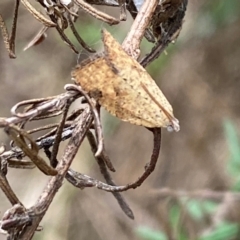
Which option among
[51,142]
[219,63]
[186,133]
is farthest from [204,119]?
[51,142]

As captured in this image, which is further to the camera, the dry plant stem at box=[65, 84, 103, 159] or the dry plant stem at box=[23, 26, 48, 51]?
the dry plant stem at box=[23, 26, 48, 51]

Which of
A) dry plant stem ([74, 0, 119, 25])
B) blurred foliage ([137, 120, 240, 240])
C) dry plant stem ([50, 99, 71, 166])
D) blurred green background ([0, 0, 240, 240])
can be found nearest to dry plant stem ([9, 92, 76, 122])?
dry plant stem ([50, 99, 71, 166])

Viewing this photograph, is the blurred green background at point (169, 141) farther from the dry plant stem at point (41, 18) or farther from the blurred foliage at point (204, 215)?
the dry plant stem at point (41, 18)

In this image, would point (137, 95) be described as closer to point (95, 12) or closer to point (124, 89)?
point (124, 89)

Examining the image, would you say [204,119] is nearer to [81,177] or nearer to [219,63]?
[219,63]

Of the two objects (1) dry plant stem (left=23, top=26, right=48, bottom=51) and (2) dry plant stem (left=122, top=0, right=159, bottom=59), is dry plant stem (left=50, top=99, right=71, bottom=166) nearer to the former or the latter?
(2) dry plant stem (left=122, top=0, right=159, bottom=59)

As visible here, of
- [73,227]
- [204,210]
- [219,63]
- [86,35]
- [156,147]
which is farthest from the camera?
[73,227]
